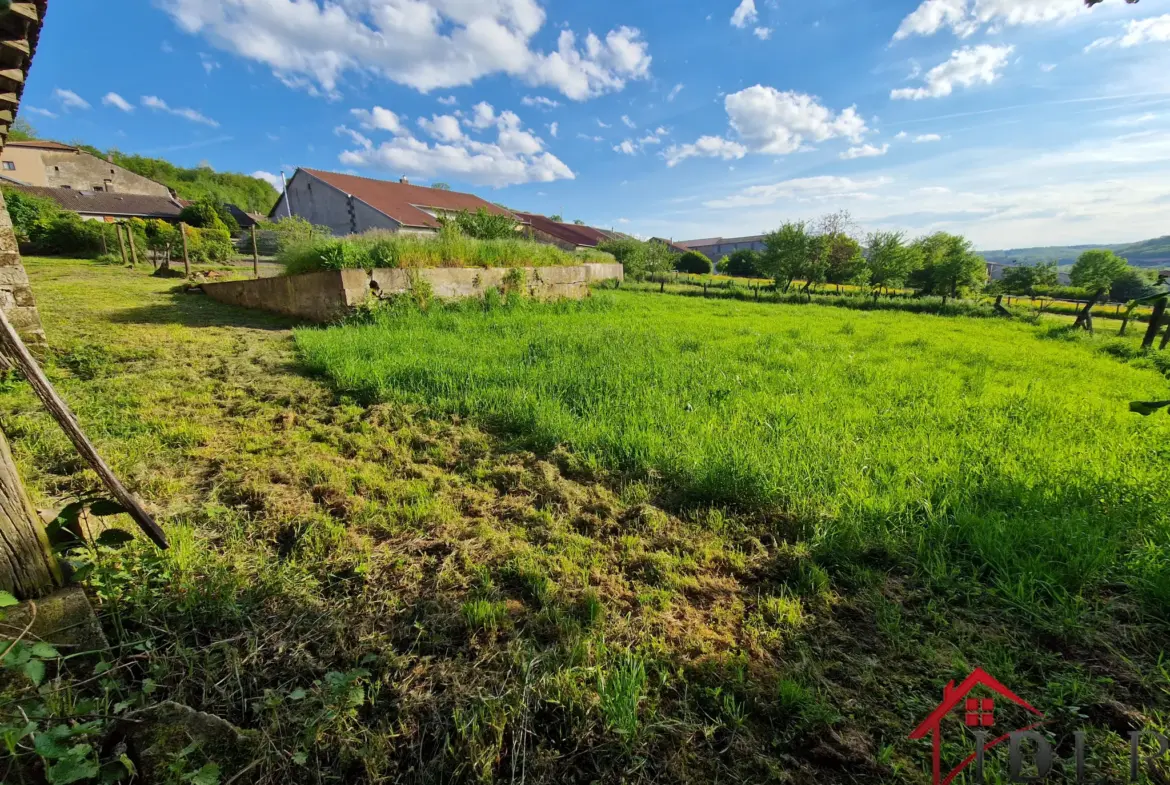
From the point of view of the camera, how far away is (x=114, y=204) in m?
37.1

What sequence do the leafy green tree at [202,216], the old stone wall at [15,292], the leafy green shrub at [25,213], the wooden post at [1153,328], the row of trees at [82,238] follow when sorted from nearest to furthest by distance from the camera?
the old stone wall at [15,292], the wooden post at [1153,328], the row of trees at [82,238], the leafy green shrub at [25,213], the leafy green tree at [202,216]

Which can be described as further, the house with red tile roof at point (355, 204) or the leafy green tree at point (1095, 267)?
the leafy green tree at point (1095, 267)

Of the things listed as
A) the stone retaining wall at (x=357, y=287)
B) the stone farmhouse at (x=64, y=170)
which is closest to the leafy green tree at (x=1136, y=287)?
the stone retaining wall at (x=357, y=287)

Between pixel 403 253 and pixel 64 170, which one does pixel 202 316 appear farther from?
pixel 64 170

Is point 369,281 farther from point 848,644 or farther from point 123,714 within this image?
point 848,644

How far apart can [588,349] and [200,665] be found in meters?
4.60

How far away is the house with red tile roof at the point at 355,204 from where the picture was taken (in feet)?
76.7

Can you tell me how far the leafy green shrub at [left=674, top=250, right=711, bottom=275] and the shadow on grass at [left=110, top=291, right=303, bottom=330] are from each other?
41.1m

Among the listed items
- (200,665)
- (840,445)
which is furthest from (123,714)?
(840,445)

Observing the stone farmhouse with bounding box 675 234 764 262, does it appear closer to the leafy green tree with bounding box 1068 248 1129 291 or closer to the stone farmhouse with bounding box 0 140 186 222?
the leafy green tree with bounding box 1068 248 1129 291

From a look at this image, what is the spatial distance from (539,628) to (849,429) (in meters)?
2.84

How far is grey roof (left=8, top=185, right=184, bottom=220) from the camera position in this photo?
3394 cm

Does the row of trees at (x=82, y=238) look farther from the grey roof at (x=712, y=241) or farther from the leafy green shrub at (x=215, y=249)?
the grey roof at (x=712, y=241)

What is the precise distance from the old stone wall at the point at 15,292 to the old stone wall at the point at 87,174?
61.5 m
